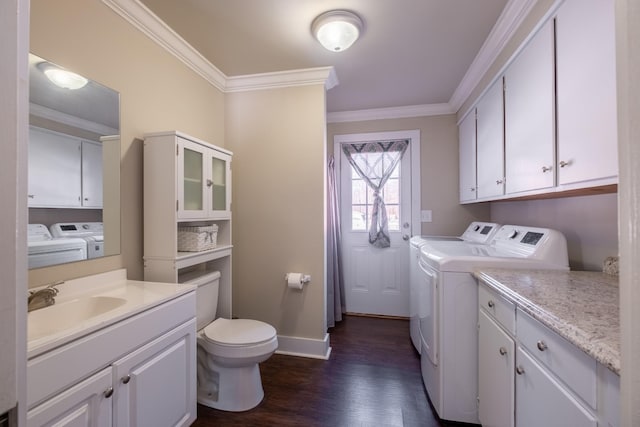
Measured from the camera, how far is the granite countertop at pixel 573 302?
651mm

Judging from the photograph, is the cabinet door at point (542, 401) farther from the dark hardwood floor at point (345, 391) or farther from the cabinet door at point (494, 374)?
the dark hardwood floor at point (345, 391)

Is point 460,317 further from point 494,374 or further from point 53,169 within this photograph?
point 53,169

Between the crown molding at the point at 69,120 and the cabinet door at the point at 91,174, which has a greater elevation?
the crown molding at the point at 69,120

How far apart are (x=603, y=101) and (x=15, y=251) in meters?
1.63

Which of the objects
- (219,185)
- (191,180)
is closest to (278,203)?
(219,185)

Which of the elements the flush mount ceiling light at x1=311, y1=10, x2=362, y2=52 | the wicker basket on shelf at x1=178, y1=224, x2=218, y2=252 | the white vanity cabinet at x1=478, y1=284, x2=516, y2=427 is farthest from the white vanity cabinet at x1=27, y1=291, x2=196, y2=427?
the flush mount ceiling light at x1=311, y1=10, x2=362, y2=52

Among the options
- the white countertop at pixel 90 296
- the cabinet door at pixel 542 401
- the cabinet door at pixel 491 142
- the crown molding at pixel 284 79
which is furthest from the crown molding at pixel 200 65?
the cabinet door at pixel 542 401

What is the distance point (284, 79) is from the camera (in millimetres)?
2387

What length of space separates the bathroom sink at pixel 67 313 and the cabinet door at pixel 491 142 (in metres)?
2.35

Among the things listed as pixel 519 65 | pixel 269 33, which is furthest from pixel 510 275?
pixel 269 33

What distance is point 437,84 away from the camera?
258 cm

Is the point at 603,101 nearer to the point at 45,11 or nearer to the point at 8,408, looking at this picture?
the point at 8,408

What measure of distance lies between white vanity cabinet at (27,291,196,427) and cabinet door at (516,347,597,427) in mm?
1486

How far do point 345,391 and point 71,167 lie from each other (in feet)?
6.77
